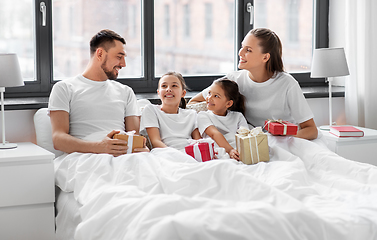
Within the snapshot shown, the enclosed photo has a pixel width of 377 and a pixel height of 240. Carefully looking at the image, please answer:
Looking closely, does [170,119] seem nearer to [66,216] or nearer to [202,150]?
[202,150]

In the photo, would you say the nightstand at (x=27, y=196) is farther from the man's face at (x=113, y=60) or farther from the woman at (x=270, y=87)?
the woman at (x=270, y=87)

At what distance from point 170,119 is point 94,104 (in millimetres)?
412

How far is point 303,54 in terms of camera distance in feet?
12.0

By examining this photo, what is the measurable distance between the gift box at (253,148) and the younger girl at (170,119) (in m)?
0.37

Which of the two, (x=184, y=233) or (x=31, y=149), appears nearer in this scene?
(x=184, y=233)

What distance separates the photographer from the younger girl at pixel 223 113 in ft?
7.85

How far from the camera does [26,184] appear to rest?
2025 millimetres

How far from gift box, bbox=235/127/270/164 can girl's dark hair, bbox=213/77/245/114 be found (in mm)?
418

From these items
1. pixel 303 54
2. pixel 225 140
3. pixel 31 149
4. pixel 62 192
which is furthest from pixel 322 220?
pixel 303 54

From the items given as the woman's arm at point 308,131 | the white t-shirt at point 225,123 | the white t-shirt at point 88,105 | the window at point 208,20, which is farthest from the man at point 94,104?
the window at point 208,20

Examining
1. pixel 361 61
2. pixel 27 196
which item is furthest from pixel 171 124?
pixel 361 61

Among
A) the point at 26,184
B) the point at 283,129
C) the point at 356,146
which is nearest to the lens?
the point at 26,184

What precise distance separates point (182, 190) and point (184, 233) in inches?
15.0

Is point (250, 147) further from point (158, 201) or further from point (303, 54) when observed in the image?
point (303, 54)
